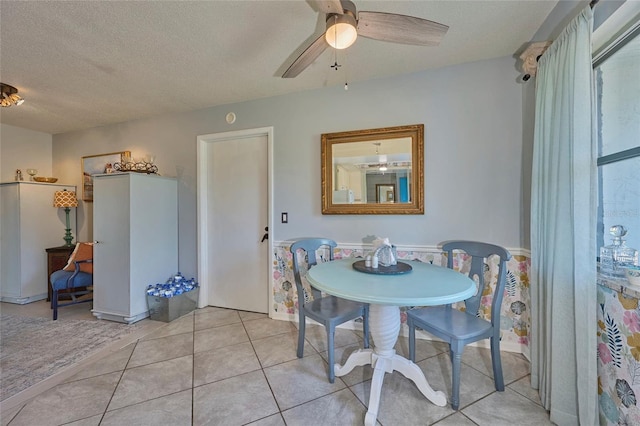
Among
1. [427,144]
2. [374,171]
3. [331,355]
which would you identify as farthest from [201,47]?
[331,355]

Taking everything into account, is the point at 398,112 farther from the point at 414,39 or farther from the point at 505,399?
the point at 505,399

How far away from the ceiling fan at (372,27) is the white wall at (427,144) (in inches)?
41.1

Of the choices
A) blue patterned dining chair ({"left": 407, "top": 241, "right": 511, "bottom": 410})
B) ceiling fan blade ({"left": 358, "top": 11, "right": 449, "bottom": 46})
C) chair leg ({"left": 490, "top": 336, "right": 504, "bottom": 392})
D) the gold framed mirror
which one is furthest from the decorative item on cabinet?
chair leg ({"left": 490, "top": 336, "right": 504, "bottom": 392})

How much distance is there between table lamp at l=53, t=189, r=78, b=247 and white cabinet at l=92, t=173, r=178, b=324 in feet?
4.50

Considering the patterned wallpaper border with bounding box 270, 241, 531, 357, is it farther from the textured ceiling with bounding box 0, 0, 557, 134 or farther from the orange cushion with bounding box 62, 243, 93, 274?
the orange cushion with bounding box 62, 243, 93, 274

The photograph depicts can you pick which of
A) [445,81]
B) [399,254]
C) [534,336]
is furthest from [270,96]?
[534,336]

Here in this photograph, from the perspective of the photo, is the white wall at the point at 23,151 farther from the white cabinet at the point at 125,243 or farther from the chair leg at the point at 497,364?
the chair leg at the point at 497,364

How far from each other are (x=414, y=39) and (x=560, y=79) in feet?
2.83

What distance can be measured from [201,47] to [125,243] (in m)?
2.07

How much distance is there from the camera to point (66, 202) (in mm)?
3742

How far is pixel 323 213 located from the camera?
2.66 meters

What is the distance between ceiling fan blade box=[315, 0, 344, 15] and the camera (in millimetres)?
1207

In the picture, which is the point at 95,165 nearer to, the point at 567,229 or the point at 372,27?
the point at 372,27

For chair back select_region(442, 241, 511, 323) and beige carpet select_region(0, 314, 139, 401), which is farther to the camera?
beige carpet select_region(0, 314, 139, 401)
